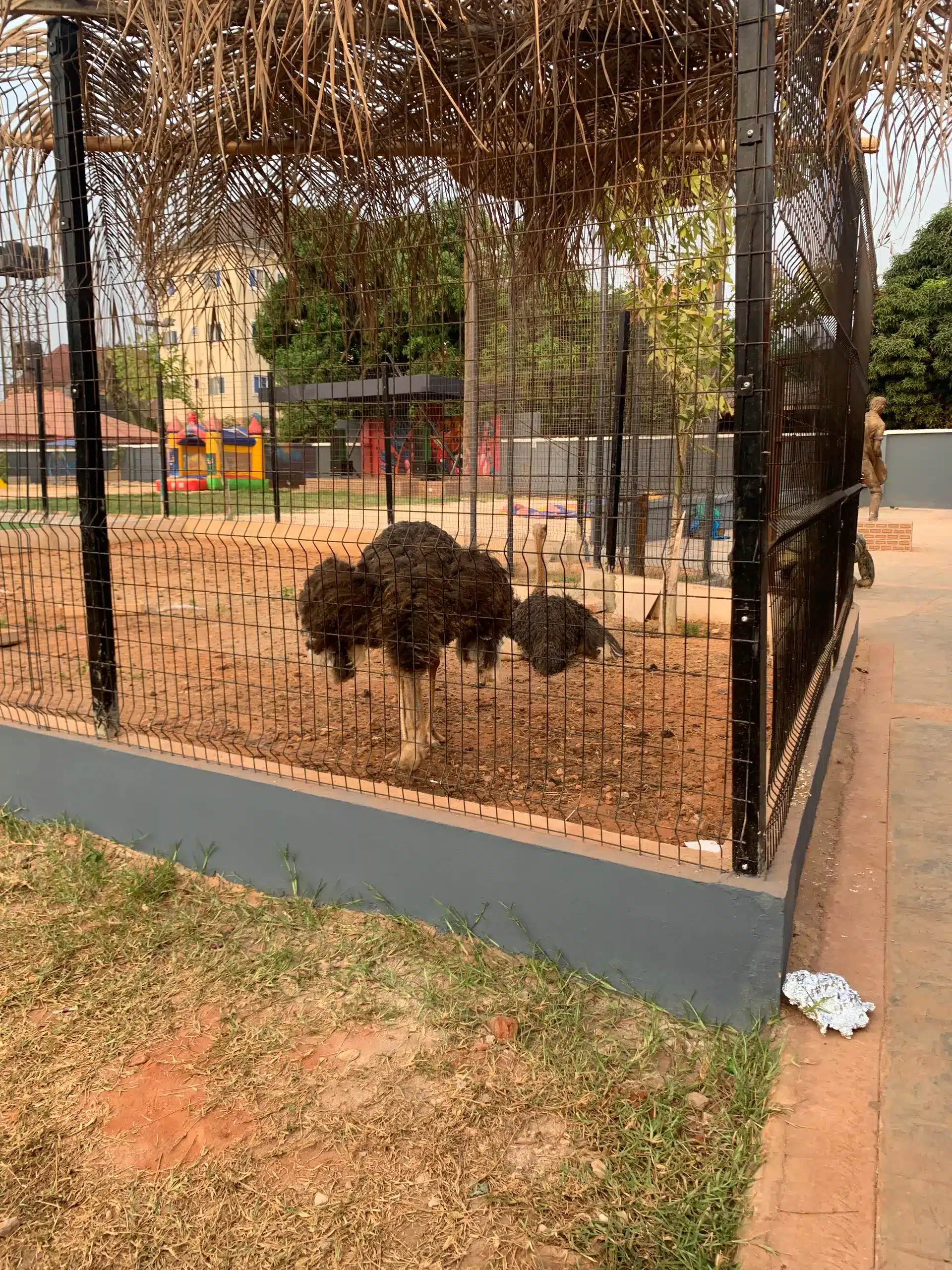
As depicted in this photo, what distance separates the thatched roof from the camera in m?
2.62

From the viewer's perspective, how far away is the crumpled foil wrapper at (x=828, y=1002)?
2486 millimetres

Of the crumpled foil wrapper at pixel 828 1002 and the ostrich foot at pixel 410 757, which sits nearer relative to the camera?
the crumpled foil wrapper at pixel 828 1002

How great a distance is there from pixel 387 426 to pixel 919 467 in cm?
2612

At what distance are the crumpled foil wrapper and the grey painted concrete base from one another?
0.39 feet

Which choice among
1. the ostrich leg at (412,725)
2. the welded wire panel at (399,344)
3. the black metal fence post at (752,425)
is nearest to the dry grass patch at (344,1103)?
the welded wire panel at (399,344)

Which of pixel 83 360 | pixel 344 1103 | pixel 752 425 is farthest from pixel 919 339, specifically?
pixel 344 1103

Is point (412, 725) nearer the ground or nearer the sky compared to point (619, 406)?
nearer the ground

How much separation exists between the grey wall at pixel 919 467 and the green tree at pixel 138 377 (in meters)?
24.7

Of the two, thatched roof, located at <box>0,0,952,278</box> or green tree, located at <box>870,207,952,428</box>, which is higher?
green tree, located at <box>870,207,952,428</box>

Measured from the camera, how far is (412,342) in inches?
138

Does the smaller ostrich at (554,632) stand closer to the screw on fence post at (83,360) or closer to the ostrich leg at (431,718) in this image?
the ostrich leg at (431,718)

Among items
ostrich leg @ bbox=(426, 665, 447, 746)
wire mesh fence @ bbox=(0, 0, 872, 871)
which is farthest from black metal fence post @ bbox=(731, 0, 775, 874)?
ostrich leg @ bbox=(426, 665, 447, 746)

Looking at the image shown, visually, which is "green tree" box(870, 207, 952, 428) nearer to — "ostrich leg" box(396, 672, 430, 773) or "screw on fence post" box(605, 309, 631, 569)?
"screw on fence post" box(605, 309, 631, 569)

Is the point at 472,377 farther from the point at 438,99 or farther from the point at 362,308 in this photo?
the point at 438,99
